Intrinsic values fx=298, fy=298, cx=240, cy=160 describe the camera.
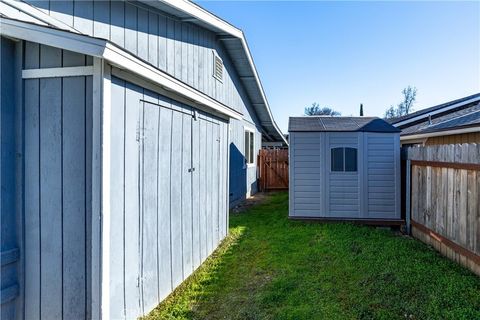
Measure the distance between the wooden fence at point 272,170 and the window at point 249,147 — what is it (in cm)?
131

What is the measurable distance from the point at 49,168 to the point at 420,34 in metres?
10.1

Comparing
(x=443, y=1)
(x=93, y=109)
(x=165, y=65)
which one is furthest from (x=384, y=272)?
(x=443, y=1)

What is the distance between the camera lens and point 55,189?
8.05 ft

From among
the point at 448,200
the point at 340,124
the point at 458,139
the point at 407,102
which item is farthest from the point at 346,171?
the point at 407,102

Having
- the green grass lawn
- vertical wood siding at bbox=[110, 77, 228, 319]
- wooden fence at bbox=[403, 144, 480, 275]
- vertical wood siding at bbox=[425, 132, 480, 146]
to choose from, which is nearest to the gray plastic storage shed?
Result: wooden fence at bbox=[403, 144, 480, 275]

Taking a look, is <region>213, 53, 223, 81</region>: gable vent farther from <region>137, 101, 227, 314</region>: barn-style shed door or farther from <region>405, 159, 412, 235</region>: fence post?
<region>405, 159, 412, 235</region>: fence post

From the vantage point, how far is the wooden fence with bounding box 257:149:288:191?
13.9 m

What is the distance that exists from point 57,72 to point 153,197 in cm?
145

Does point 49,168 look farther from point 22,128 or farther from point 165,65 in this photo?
point 165,65

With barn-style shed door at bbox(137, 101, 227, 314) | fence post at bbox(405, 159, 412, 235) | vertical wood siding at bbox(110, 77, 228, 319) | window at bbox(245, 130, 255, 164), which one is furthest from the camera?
window at bbox(245, 130, 255, 164)

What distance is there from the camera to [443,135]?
25.2 ft

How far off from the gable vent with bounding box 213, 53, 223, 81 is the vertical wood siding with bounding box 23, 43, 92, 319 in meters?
5.57

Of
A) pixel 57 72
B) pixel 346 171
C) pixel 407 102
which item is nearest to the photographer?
pixel 57 72

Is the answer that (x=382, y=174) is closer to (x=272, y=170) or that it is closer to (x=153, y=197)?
(x=153, y=197)
